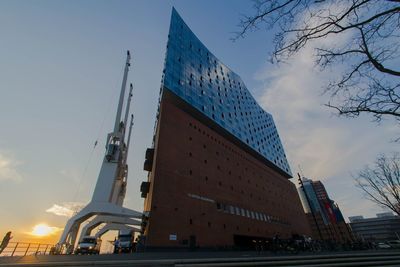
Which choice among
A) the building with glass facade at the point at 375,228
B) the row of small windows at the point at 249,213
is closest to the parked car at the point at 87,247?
the row of small windows at the point at 249,213

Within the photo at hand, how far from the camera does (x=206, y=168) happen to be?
31125 mm

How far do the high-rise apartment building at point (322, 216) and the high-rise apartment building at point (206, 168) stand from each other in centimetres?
968

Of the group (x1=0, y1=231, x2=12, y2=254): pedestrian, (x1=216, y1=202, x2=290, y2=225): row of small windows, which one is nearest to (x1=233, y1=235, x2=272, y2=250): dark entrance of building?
(x1=216, y1=202, x2=290, y2=225): row of small windows

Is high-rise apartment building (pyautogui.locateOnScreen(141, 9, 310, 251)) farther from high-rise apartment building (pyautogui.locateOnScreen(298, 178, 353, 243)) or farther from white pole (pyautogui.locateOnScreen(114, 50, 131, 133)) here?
white pole (pyautogui.locateOnScreen(114, 50, 131, 133))

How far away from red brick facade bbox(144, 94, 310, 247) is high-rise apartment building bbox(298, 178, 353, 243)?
1173 centimetres

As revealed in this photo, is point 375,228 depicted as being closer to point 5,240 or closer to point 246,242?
point 246,242

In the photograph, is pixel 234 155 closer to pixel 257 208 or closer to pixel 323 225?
pixel 257 208

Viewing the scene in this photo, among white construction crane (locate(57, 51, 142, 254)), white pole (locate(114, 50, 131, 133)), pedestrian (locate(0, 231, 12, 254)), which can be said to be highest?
white pole (locate(114, 50, 131, 133))

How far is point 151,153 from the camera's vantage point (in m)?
29.3

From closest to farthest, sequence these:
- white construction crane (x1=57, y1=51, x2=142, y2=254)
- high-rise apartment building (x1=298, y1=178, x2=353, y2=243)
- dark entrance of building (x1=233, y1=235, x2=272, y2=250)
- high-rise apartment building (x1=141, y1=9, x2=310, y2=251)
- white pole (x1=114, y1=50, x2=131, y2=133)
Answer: high-rise apartment building (x1=141, y1=9, x2=310, y2=251), white construction crane (x1=57, y1=51, x2=142, y2=254), dark entrance of building (x1=233, y1=235, x2=272, y2=250), white pole (x1=114, y1=50, x2=131, y2=133), high-rise apartment building (x1=298, y1=178, x2=353, y2=243)

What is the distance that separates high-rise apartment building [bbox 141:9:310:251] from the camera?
78.9 ft

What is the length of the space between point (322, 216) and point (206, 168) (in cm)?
8609

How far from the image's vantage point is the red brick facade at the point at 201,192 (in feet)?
75.8

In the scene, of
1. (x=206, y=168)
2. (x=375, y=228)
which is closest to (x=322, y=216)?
(x=375, y=228)
